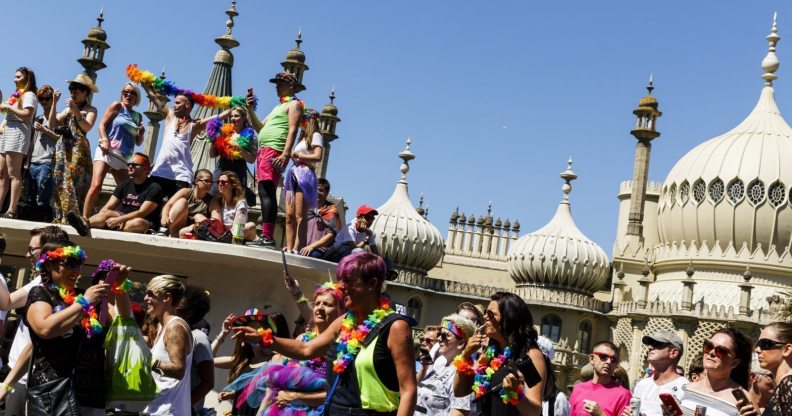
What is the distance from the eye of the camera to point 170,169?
1073cm

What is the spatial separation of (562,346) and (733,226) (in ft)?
21.8

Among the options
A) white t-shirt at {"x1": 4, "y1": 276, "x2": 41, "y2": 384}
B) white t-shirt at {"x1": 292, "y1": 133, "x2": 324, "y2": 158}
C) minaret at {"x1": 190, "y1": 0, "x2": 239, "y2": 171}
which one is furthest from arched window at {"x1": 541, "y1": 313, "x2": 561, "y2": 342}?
white t-shirt at {"x1": 4, "y1": 276, "x2": 41, "y2": 384}

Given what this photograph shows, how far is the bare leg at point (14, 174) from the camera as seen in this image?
10438 millimetres

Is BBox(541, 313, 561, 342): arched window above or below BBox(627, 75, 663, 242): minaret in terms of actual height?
below

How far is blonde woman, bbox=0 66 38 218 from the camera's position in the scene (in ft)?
34.6

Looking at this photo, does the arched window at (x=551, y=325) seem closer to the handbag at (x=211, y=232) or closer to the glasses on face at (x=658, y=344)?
the handbag at (x=211, y=232)

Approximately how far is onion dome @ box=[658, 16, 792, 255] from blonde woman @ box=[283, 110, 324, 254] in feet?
96.1

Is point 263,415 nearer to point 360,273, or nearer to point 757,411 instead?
point 360,273

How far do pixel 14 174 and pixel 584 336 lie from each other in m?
31.2

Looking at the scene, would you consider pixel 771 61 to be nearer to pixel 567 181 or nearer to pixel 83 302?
pixel 567 181

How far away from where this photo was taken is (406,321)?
19.2 feet

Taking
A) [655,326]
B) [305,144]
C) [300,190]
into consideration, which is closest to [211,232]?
[300,190]

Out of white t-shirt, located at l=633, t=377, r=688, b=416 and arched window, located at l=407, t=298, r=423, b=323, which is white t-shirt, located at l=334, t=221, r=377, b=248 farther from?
arched window, located at l=407, t=298, r=423, b=323

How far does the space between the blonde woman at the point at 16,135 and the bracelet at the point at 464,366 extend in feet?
17.7
